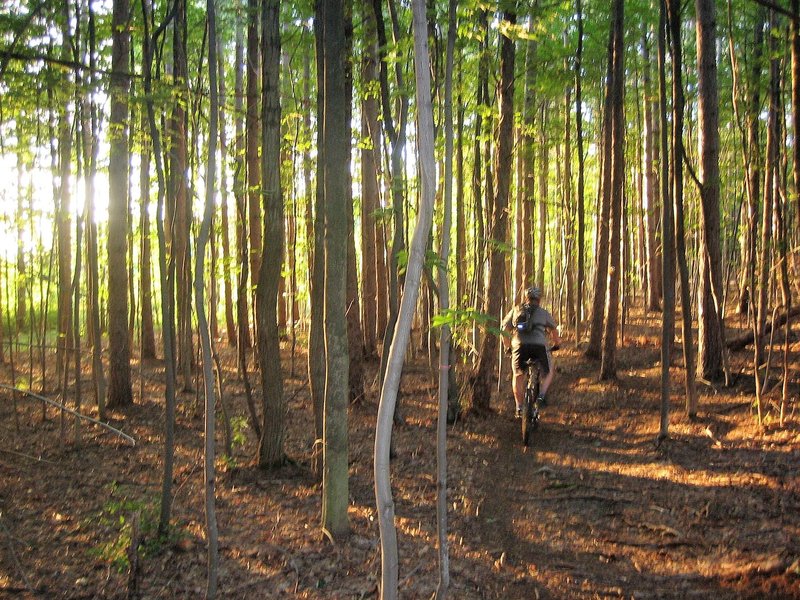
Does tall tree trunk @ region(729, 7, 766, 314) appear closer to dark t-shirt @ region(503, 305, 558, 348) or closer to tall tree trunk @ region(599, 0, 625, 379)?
tall tree trunk @ region(599, 0, 625, 379)

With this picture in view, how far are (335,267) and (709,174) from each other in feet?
23.1

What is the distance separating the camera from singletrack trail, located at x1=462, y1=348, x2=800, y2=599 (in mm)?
4500

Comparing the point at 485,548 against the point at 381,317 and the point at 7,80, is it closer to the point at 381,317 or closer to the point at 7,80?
the point at 7,80

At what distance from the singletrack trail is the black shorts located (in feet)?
3.13

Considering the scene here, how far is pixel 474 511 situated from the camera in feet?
19.9

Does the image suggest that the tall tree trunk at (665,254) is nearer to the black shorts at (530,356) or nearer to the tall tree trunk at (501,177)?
the black shorts at (530,356)

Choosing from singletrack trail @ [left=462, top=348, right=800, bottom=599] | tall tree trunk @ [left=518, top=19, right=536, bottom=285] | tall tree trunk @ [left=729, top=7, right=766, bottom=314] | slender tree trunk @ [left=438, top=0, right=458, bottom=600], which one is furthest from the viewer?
tall tree trunk @ [left=518, top=19, right=536, bottom=285]

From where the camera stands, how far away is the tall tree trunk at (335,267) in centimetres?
495

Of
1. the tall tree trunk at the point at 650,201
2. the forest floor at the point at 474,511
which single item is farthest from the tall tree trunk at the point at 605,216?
the tall tree trunk at the point at 650,201

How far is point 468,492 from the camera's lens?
6.60 meters

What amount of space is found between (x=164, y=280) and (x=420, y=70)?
3.32 m

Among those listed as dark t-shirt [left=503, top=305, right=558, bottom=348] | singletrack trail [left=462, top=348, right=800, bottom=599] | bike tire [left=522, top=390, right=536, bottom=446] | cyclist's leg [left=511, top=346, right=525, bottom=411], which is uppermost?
dark t-shirt [left=503, top=305, right=558, bottom=348]

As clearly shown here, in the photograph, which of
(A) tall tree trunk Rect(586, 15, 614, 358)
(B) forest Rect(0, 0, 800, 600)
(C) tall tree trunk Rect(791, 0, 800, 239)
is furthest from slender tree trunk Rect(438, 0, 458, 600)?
(A) tall tree trunk Rect(586, 15, 614, 358)

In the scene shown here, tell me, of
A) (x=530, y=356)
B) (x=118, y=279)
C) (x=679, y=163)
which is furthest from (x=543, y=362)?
(x=118, y=279)
